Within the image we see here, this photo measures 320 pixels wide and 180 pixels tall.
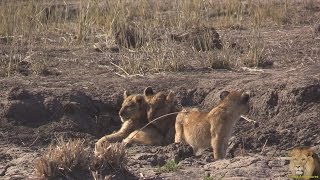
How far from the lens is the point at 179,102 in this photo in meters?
11.7

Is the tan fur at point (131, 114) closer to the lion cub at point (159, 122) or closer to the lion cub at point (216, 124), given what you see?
the lion cub at point (159, 122)

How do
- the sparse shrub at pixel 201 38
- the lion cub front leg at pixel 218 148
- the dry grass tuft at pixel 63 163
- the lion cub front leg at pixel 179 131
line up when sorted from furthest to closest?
the sparse shrub at pixel 201 38, the lion cub front leg at pixel 179 131, the lion cub front leg at pixel 218 148, the dry grass tuft at pixel 63 163

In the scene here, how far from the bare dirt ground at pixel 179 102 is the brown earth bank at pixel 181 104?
1 centimetres

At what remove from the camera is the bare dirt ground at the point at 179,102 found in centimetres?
901

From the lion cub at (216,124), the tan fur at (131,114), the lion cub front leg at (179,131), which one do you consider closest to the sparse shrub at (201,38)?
the tan fur at (131,114)

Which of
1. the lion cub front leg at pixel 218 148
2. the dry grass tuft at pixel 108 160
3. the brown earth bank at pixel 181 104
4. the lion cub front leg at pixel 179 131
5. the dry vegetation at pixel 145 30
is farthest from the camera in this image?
the dry vegetation at pixel 145 30

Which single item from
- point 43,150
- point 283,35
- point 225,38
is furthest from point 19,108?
point 283,35

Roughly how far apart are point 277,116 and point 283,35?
19.3 ft

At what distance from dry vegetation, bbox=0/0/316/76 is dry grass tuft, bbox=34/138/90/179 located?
5034 millimetres

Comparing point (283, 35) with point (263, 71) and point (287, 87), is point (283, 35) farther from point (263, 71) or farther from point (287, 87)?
point (287, 87)

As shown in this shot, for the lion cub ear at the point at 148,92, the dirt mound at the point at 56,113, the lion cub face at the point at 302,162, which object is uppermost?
the lion cub face at the point at 302,162

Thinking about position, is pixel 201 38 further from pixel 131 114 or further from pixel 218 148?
pixel 218 148

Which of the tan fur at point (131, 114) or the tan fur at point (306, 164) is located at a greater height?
the tan fur at point (306, 164)

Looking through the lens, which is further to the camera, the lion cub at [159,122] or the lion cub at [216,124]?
the lion cub at [159,122]
